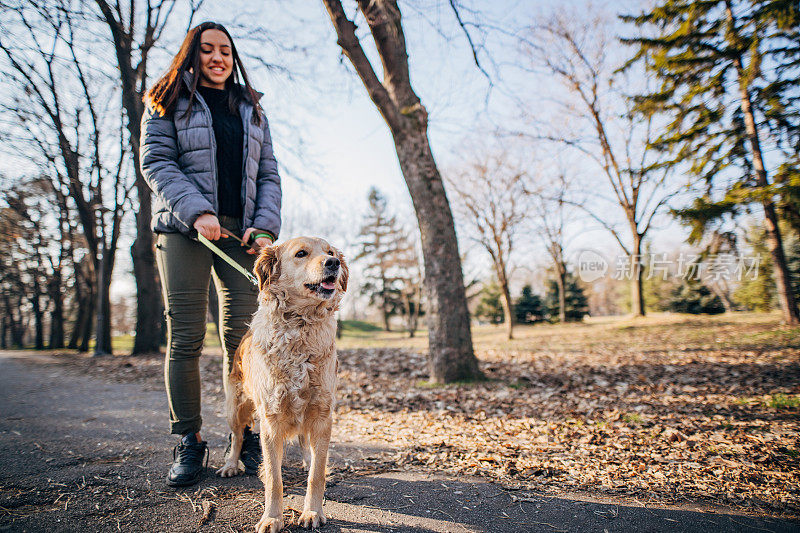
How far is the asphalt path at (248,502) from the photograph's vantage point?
1934mm

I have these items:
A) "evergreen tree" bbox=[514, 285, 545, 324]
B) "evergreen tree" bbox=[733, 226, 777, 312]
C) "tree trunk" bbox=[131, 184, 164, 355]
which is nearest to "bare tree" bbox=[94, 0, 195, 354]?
"tree trunk" bbox=[131, 184, 164, 355]

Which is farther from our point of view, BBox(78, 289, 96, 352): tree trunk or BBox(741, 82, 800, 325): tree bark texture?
BBox(78, 289, 96, 352): tree trunk

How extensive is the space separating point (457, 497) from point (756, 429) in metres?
3.01

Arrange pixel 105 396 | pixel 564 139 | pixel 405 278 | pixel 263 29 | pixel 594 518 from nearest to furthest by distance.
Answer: pixel 594 518
pixel 105 396
pixel 263 29
pixel 564 139
pixel 405 278

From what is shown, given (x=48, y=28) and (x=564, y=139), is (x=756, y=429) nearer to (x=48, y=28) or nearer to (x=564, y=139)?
(x=48, y=28)

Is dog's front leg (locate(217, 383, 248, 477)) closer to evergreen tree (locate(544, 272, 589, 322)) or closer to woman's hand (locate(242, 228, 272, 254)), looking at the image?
woman's hand (locate(242, 228, 272, 254))

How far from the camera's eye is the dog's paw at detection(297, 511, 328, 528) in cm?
194

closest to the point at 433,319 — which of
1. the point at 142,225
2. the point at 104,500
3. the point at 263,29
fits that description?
the point at 104,500

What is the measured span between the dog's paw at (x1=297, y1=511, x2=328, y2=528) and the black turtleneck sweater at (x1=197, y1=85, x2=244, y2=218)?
195 cm

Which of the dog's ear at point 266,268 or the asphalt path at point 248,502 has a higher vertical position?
the dog's ear at point 266,268

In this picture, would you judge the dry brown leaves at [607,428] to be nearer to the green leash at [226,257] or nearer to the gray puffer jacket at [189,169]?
the green leash at [226,257]

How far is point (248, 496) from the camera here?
223 cm

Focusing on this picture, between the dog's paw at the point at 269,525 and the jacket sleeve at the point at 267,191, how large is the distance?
1.73 m

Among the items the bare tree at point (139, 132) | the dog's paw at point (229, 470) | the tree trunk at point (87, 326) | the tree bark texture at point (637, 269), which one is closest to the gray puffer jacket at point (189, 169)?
the dog's paw at point (229, 470)
